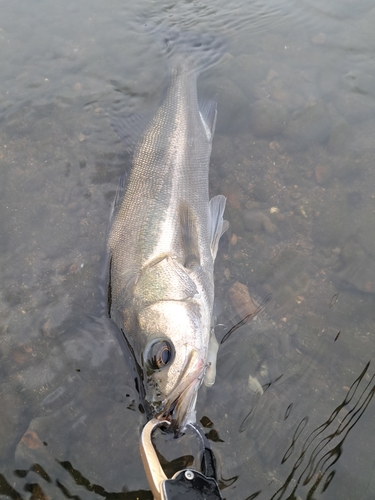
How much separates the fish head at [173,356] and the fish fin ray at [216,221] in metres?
0.96

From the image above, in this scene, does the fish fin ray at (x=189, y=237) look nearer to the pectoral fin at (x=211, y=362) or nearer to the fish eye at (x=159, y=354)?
the pectoral fin at (x=211, y=362)

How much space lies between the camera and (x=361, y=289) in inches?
157

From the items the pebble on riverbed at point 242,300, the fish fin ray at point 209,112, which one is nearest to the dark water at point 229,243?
the pebble on riverbed at point 242,300

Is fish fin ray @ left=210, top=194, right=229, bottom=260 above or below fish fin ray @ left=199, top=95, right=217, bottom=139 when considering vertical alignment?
below

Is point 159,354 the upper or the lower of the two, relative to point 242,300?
upper

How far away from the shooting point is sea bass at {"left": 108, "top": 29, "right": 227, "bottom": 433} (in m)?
2.86

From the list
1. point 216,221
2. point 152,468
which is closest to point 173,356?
point 152,468

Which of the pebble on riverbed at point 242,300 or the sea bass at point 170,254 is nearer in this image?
the sea bass at point 170,254

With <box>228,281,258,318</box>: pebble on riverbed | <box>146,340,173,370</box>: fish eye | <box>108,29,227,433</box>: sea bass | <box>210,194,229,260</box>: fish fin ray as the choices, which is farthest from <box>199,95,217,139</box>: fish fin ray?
<box>146,340,173,370</box>: fish eye

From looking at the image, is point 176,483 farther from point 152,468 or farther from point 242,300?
point 242,300

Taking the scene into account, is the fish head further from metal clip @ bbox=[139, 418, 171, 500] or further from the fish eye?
metal clip @ bbox=[139, 418, 171, 500]

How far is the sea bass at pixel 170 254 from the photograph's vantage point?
113 inches

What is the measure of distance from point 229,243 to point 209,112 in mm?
1661

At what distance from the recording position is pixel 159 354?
293 centimetres
